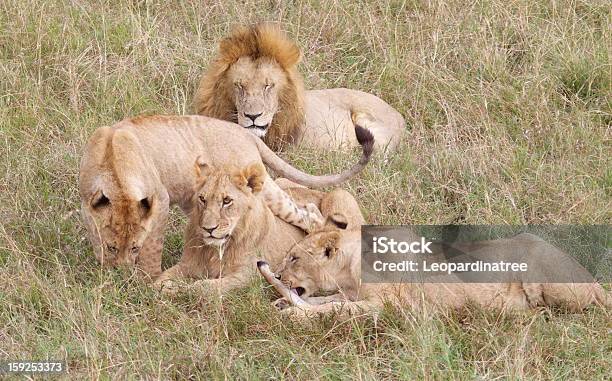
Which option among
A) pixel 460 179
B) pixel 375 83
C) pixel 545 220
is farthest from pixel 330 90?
pixel 545 220

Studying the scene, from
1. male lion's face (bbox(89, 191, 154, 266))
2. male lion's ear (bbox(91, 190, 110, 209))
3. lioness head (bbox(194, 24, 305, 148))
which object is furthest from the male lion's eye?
lioness head (bbox(194, 24, 305, 148))

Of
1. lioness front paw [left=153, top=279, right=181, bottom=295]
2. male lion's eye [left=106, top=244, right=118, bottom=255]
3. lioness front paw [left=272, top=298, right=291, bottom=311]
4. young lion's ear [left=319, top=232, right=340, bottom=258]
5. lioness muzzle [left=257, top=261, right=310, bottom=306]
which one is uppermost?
young lion's ear [left=319, top=232, right=340, bottom=258]

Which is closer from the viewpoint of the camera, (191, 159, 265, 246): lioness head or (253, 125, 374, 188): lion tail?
(191, 159, 265, 246): lioness head

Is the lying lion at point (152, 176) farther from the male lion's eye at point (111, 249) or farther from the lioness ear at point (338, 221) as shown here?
the lioness ear at point (338, 221)

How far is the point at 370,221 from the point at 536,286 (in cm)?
107

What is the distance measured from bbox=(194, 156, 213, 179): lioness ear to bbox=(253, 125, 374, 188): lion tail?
49 centimetres

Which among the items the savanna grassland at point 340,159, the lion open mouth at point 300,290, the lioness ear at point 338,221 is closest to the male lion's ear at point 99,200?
the savanna grassland at point 340,159

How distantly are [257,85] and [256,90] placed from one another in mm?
31

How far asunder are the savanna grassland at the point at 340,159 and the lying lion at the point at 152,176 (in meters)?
0.19

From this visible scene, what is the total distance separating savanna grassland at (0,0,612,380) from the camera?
4.73 m

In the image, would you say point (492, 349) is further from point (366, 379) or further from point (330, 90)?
point (330, 90)

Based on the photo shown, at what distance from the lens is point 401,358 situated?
474 centimetres

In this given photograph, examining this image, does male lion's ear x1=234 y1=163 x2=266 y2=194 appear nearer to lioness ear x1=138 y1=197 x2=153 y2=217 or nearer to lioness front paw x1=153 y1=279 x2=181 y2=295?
lioness ear x1=138 y1=197 x2=153 y2=217

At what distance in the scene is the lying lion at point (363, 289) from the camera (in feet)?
16.7
